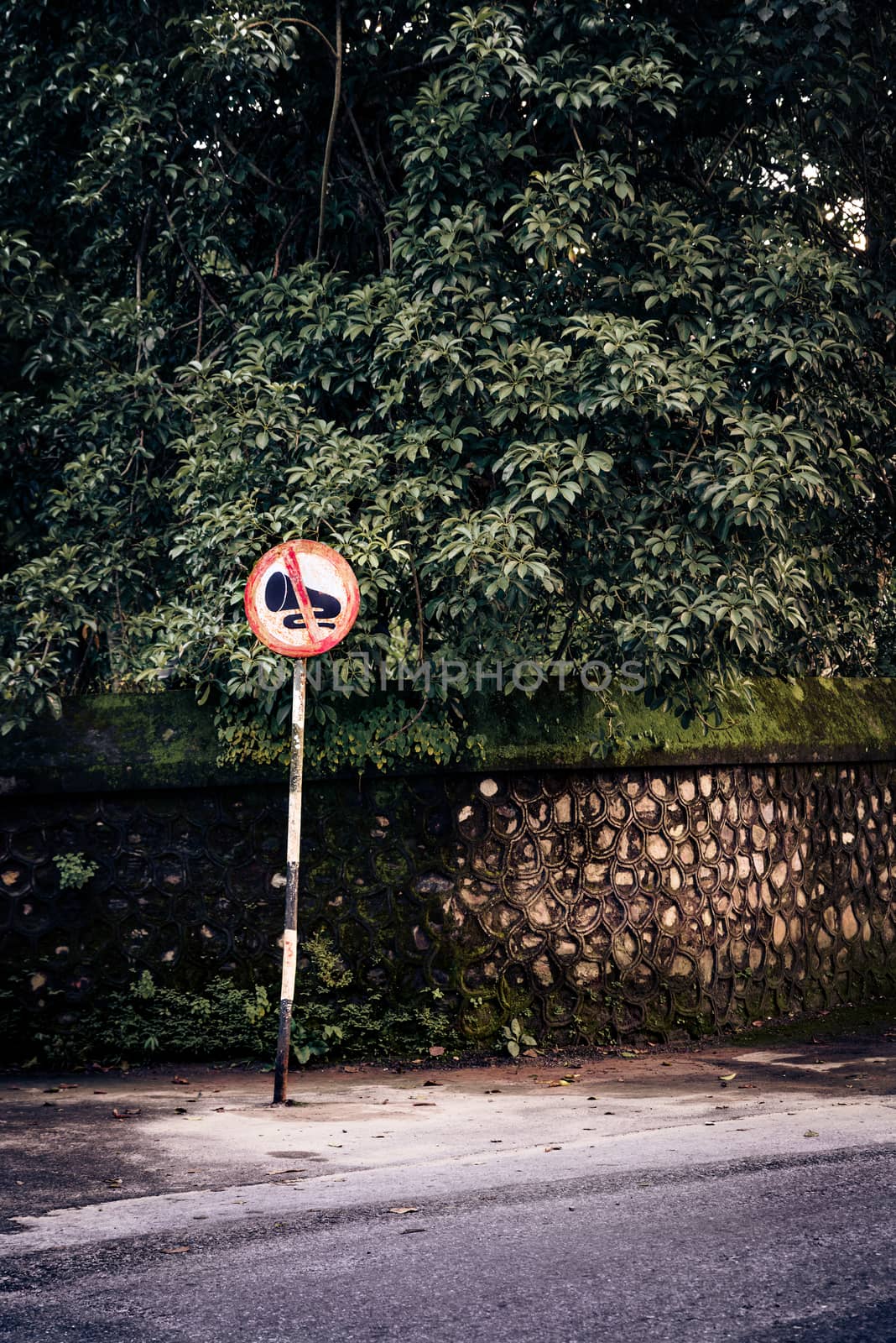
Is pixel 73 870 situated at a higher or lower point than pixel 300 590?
lower

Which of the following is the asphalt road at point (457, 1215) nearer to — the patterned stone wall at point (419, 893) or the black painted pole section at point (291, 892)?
the black painted pole section at point (291, 892)

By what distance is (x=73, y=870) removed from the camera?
359 inches

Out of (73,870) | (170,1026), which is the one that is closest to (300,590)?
(73,870)

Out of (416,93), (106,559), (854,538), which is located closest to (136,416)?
(106,559)

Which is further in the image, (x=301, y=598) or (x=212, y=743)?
(x=212, y=743)

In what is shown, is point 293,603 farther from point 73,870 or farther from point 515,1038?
point 515,1038

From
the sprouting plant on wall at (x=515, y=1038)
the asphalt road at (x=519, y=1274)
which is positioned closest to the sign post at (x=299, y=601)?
the sprouting plant on wall at (x=515, y=1038)

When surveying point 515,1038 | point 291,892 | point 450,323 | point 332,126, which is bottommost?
point 515,1038

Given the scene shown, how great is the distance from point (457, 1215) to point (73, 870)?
15.0ft

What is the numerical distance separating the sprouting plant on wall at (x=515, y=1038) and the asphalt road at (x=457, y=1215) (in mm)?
786

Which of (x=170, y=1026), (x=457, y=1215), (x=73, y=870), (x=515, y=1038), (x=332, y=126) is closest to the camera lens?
(x=457, y=1215)

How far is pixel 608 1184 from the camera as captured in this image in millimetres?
5867

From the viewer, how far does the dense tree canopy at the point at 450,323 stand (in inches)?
323

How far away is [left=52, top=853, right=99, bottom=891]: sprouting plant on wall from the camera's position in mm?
9094
